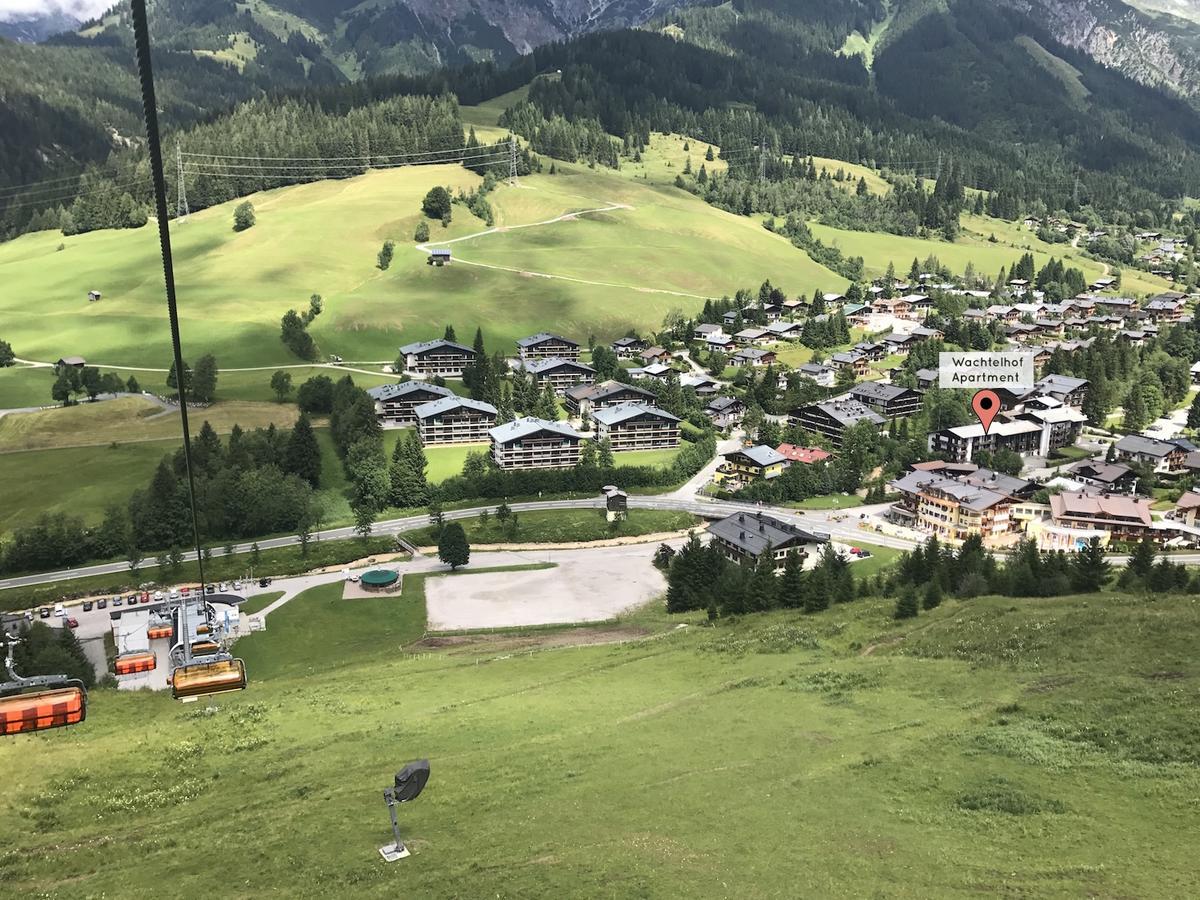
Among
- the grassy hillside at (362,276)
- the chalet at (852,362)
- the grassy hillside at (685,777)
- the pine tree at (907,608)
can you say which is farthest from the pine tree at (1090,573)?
the grassy hillside at (362,276)

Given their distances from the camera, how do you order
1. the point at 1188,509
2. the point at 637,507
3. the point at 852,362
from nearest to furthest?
1. the point at 1188,509
2. the point at 637,507
3. the point at 852,362

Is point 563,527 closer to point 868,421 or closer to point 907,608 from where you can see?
point 907,608

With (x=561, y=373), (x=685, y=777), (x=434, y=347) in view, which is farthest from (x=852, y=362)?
(x=685, y=777)

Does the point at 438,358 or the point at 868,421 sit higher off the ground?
the point at 438,358

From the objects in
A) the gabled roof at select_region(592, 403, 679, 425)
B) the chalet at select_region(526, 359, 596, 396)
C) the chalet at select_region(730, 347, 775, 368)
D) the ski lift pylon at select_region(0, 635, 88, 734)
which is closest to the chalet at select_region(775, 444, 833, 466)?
the gabled roof at select_region(592, 403, 679, 425)

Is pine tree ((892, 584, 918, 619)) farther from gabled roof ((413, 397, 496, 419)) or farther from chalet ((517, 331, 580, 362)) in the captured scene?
chalet ((517, 331, 580, 362))

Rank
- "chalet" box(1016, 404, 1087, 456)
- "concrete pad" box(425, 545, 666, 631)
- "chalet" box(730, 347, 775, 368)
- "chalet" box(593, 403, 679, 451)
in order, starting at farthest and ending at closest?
"chalet" box(730, 347, 775, 368) → "chalet" box(593, 403, 679, 451) → "chalet" box(1016, 404, 1087, 456) → "concrete pad" box(425, 545, 666, 631)
